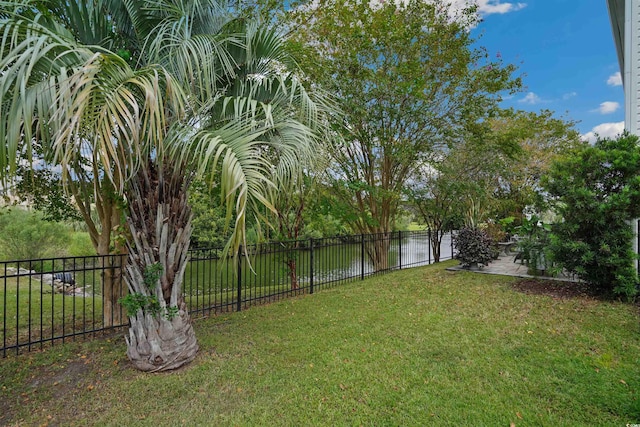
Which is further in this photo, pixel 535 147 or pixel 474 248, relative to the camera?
pixel 535 147

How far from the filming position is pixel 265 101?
11.2 ft

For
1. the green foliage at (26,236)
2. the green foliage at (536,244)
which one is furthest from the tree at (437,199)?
the green foliage at (26,236)

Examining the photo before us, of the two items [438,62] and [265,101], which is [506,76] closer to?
[438,62]

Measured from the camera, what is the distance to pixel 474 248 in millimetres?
8000

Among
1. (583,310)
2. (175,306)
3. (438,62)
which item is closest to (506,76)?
(438,62)

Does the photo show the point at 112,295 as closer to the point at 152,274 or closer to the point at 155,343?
the point at 155,343

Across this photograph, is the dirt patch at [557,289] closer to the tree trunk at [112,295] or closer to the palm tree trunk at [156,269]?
the palm tree trunk at [156,269]

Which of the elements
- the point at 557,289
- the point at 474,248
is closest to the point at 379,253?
the point at 474,248

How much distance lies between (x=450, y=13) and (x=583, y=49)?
6307 mm

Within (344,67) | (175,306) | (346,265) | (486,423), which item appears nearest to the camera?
(486,423)

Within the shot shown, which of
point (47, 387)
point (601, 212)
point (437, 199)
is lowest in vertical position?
point (47, 387)

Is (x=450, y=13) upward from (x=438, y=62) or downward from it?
upward

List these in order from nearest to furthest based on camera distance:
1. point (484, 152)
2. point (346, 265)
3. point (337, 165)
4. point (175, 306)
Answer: point (175, 306), point (346, 265), point (337, 165), point (484, 152)

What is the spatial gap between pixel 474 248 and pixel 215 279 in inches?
248
